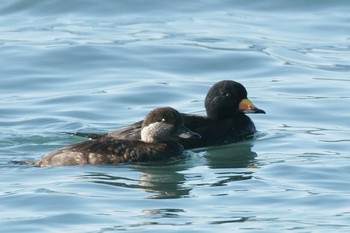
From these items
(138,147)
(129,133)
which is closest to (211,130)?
(129,133)

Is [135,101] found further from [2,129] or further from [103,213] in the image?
[103,213]

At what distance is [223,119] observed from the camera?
17.0 meters

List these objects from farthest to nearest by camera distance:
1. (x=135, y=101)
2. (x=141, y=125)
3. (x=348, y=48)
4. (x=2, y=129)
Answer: (x=348, y=48)
(x=135, y=101)
(x=2, y=129)
(x=141, y=125)

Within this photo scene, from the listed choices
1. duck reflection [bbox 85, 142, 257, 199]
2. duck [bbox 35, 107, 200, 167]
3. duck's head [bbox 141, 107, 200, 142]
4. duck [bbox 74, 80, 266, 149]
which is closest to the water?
duck reflection [bbox 85, 142, 257, 199]

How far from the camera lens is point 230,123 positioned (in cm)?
1683

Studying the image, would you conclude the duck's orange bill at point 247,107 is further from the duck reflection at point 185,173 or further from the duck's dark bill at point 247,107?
the duck reflection at point 185,173

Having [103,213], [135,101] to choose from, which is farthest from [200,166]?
[135,101]

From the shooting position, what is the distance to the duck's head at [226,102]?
16891mm

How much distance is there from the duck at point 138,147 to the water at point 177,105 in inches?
4.8

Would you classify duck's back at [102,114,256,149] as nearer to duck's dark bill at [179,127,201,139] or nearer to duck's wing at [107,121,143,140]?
duck's wing at [107,121,143,140]

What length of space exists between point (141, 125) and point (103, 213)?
3404 millimetres

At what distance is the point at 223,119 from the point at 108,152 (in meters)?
2.50

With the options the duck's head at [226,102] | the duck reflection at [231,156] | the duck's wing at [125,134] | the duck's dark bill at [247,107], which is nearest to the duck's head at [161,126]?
the duck's wing at [125,134]

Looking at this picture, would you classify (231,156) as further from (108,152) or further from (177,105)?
(177,105)
